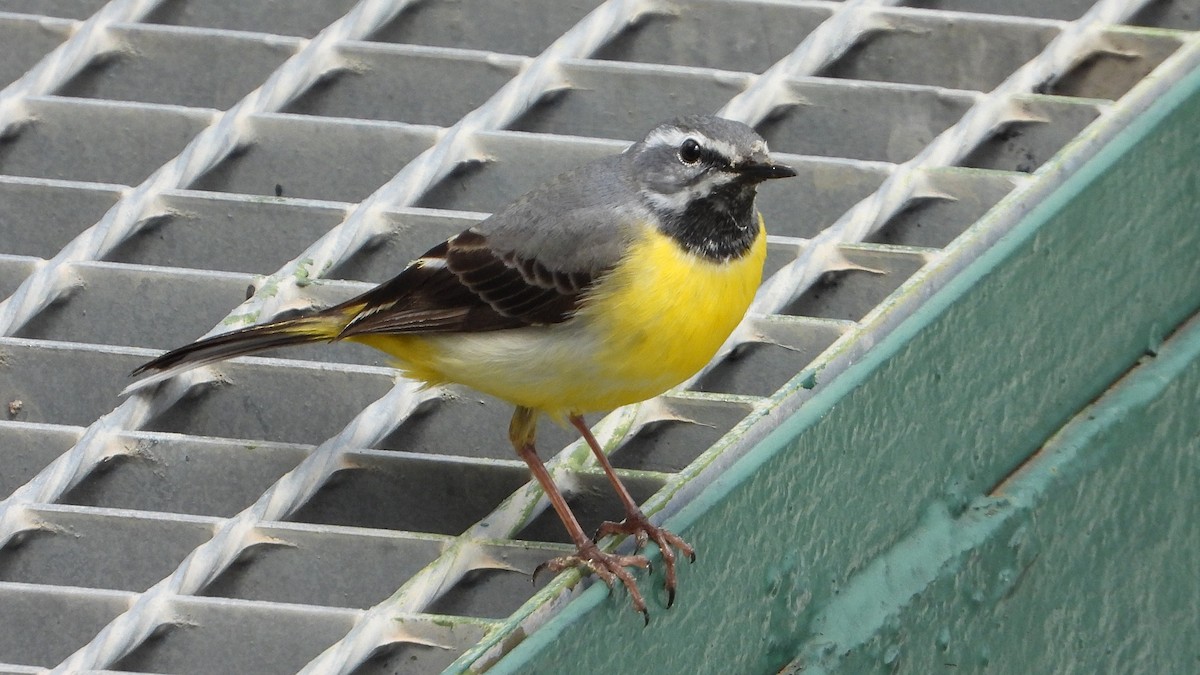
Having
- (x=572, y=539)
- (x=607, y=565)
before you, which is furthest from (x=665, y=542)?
(x=572, y=539)

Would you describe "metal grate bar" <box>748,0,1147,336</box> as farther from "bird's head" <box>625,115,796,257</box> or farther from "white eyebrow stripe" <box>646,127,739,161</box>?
"white eyebrow stripe" <box>646,127,739,161</box>

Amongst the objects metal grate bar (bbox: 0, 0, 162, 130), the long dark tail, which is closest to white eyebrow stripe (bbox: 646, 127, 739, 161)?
the long dark tail

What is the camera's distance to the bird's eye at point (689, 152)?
12.3 ft

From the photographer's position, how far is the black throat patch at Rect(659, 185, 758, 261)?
3715 mm

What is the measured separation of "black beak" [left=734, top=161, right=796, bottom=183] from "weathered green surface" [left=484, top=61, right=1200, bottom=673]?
471 millimetres

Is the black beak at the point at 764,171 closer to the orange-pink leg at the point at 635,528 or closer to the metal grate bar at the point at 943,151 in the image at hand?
the metal grate bar at the point at 943,151

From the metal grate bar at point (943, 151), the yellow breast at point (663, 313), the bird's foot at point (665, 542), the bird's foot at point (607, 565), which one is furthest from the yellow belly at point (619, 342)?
the bird's foot at point (607, 565)

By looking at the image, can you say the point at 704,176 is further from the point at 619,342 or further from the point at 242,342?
the point at 242,342

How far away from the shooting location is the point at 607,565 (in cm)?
306

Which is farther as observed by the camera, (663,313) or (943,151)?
(943,151)

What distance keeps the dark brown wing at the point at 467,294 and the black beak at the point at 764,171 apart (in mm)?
361

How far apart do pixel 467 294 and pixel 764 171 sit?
0.65 metres

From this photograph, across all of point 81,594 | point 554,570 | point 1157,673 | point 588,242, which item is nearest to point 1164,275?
point 1157,673

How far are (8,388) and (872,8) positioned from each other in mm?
2126
